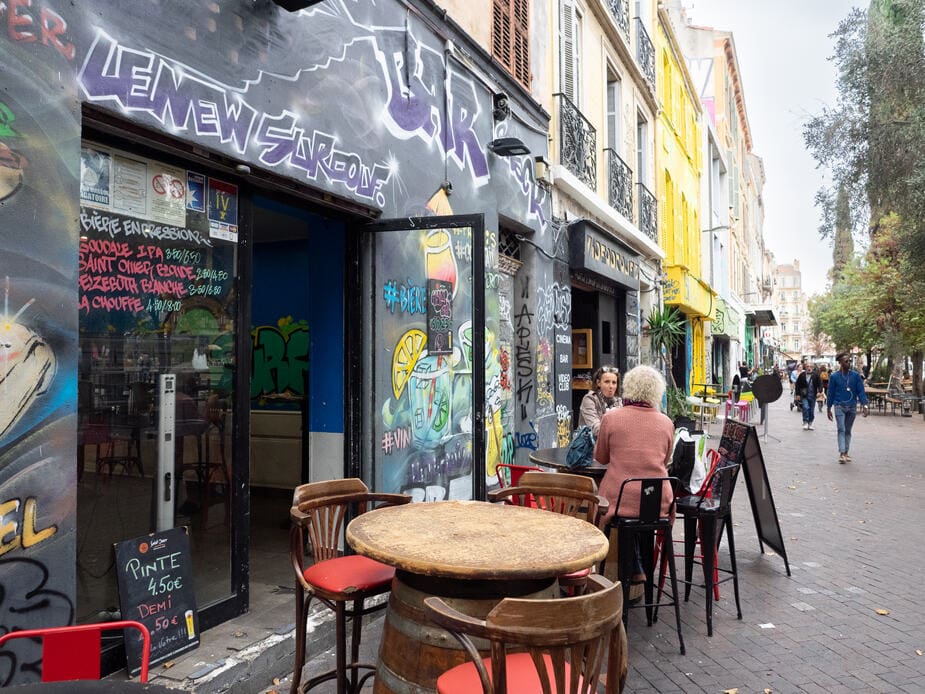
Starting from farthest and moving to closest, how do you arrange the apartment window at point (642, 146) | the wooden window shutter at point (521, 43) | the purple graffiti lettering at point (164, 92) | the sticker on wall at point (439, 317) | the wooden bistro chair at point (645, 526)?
1. the apartment window at point (642, 146)
2. the wooden window shutter at point (521, 43)
3. the sticker on wall at point (439, 317)
4. the wooden bistro chair at point (645, 526)
5. the purple graffiti lettering at point (164, 92)

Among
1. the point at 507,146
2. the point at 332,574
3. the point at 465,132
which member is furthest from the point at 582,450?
the point at 507,146

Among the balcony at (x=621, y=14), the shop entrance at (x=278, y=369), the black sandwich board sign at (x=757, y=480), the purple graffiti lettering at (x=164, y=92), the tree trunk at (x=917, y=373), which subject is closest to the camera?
the purple graffiti lettering at (x=164, y=92)

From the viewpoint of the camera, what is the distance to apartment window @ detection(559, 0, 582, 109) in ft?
32.5

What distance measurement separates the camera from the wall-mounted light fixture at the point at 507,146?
23.9 feet

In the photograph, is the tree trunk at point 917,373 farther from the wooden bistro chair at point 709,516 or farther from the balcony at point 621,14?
the wooden bistro chair at point 709,516

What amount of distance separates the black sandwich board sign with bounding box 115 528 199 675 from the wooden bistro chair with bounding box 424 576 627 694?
201 cm

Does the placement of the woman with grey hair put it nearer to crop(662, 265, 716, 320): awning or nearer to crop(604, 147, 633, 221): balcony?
crop(604, 147, 633, 221): balcony

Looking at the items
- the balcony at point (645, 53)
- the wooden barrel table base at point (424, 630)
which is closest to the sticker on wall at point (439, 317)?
the wooden barrel table base at point (424, 630)

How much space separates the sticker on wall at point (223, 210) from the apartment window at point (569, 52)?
22.6ft

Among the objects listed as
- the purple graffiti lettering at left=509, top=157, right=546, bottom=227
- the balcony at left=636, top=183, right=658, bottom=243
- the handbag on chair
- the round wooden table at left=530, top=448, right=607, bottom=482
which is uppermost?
the balcony at left=636, top=183, right=658, bottom=243

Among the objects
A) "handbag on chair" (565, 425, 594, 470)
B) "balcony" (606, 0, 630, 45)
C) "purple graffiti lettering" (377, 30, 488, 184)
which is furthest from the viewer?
"balcony" (606, 0, 630, 45)

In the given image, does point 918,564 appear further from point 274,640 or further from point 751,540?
point 274,640

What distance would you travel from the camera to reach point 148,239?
355cm

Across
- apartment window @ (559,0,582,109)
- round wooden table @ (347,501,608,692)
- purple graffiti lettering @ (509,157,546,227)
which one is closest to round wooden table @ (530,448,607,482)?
round wooden table @ (347,501,608,692)
